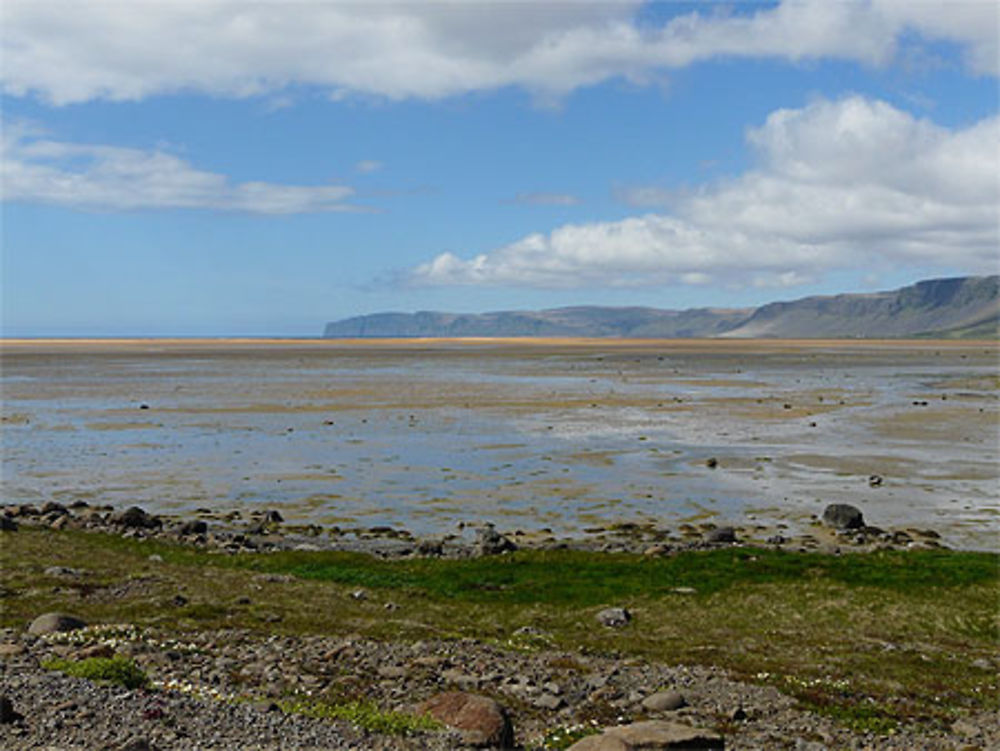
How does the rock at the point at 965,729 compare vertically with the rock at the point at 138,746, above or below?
below

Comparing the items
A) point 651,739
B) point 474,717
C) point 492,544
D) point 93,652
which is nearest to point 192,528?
point 492,544

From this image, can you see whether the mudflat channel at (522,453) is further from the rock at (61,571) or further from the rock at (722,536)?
the rock at (61,571)

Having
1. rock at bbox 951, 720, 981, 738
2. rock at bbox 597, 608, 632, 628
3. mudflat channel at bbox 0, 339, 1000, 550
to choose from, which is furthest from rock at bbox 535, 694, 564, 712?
mudflat channel at bbox 0, 339, 1000, 550

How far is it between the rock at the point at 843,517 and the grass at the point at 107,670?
22.7 m

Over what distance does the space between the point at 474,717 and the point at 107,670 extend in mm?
5558

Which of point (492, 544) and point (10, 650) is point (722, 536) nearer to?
point (492, 544)

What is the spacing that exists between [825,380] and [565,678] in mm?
86336

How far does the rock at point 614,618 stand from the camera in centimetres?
1878

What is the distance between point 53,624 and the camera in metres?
15.5

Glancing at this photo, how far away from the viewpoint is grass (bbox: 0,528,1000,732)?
1530cm

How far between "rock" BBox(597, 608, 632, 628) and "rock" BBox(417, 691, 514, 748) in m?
7.16

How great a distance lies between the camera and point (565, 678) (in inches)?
554

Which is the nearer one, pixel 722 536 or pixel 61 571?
pixel 61 571

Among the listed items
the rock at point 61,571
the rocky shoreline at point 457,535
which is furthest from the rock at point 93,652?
the rocky shoreline at point 457,535
